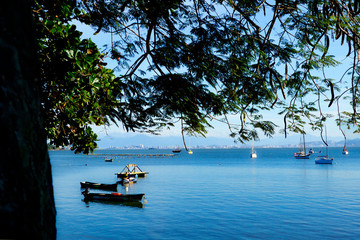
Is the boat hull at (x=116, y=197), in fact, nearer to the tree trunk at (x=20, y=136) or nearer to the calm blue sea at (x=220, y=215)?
the calm blue sea at (x=220, y=215)

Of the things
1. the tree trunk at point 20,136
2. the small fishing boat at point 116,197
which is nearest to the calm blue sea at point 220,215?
the small fishing boat at point 116,197

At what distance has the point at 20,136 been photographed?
146cm

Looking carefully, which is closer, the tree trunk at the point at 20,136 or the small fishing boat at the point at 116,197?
the tree trunk at the point at 20,136

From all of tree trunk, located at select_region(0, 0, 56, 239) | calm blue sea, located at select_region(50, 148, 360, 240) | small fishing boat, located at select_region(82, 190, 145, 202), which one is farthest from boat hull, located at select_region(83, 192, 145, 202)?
tree trunk, located at select_region(0, 0, 56, 239)

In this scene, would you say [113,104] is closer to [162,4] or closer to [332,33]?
[162,4]

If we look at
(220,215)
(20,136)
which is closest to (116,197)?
(220,215)

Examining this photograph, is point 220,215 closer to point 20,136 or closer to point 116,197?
point 116,197

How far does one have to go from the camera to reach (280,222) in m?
22.9

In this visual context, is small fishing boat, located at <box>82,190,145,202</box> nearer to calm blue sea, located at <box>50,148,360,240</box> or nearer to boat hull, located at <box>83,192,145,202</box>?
boat hull, located at <box>83,192,145,202</box>

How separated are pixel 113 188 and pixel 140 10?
1431 inches

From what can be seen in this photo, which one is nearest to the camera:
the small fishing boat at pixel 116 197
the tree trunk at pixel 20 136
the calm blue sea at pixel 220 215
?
the tree trunk at pixel 20 136

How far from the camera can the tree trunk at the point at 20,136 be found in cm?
139

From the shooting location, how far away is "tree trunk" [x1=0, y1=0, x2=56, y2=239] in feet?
4.56

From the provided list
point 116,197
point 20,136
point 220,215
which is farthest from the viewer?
point 116,197
